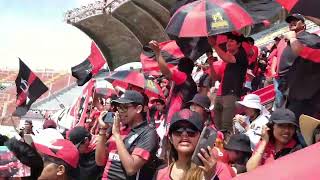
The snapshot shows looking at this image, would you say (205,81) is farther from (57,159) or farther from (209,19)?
(57,159)

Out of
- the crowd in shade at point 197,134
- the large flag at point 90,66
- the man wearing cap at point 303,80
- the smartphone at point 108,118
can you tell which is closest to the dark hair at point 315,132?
the crowd in shade at point 197,134

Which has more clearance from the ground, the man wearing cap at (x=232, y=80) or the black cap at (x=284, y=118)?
the black cap at (x=284, y=118)

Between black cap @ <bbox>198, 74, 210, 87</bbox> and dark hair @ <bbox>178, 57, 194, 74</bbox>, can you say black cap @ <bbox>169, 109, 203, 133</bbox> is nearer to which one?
dark hair @ <bbox>178, 57, 194, 74</bbox>

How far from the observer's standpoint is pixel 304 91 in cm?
480

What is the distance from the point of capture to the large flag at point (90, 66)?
989cm

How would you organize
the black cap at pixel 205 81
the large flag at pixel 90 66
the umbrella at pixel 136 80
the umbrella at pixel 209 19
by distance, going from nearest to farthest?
the umbrella at pixel 209 19 < the umbrella at pixel 136 80 < the black cap at pixel 205 81 < the large flag at pixel 90 66

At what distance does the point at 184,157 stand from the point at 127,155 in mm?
684

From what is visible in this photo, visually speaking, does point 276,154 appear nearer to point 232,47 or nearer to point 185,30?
point 185,30

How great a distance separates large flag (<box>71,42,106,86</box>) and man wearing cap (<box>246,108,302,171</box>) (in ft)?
18.9

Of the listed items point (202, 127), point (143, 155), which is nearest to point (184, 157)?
point (202, 127)

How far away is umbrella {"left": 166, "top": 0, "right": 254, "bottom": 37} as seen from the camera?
574cm

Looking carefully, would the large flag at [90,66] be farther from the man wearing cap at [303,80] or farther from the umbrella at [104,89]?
the man wearing cap at [303,80]

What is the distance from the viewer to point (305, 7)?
4.03 metres

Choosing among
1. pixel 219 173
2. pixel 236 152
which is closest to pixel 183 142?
pixel 219 173
